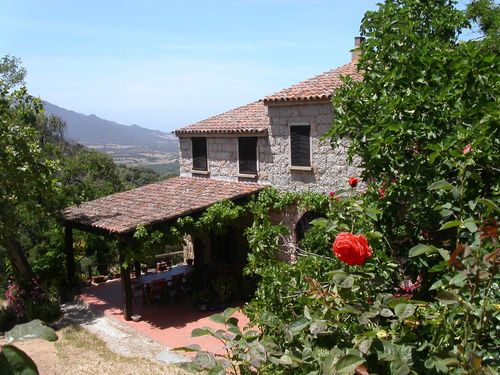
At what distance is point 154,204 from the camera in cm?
1472

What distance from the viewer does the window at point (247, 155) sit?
614 inches

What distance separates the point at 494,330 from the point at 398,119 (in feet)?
6.36

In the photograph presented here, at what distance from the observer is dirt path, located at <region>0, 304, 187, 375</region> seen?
10.1m

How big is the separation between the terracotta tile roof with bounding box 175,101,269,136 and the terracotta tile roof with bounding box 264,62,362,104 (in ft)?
3.71

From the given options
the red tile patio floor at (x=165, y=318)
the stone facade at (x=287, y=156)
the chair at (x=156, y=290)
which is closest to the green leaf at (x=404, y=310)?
the red tile patio floor at (x=165, y=318)

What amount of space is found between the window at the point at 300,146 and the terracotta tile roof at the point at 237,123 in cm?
111

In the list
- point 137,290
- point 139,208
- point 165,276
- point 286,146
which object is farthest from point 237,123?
point 137,290

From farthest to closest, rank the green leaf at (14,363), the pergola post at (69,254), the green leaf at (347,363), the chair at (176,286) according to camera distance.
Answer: the pergola post at (69,254)
the chair at (176,286)
the green leaf at (347,363)
the green leaf at (14,363)

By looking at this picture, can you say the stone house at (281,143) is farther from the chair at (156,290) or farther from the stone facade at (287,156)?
the chair at (156,290)

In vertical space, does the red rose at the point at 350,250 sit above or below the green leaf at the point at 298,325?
above

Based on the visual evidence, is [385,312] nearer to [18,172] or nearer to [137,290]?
[18,172]

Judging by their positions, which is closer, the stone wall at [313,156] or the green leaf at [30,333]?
the green leaf at [30,333]

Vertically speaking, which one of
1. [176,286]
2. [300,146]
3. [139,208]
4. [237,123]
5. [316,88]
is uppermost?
[316,88]

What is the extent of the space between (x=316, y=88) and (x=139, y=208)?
658 cm
